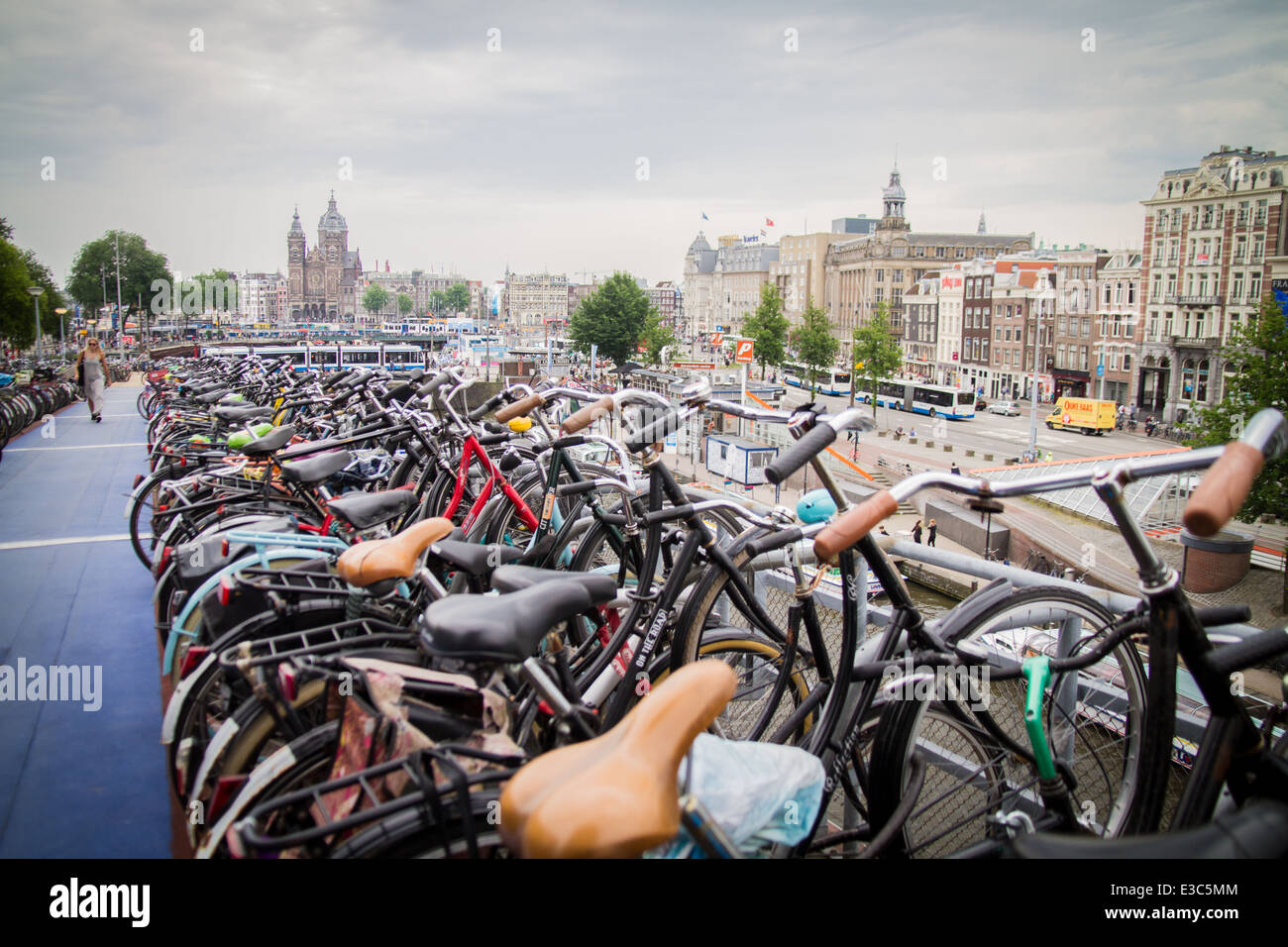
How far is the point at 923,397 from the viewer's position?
5519 cm

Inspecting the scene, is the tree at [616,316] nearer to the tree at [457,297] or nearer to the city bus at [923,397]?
the city bus at [923,397]

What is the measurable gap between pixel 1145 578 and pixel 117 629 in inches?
176

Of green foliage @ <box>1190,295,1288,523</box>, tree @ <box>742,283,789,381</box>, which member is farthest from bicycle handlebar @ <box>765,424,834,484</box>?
tree @ <box>742,283,789,381</box>

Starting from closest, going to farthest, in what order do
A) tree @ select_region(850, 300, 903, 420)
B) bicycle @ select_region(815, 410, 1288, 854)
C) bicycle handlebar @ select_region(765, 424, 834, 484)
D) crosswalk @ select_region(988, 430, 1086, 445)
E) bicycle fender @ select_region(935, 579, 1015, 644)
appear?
bicycle @ select_region(815, 410, 1288, 854) → bicycle handlebar @ select_region(765, 424, 834, 484) → bicycle fender @ select_region(935, 579, 1015, 644) → crosswalk @ select_region(988, 430, 1086, 445) → tree @ select_region(850, 300, 903, 420)

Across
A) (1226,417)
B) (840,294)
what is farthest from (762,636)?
(840,294)

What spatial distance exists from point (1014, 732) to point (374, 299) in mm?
169829

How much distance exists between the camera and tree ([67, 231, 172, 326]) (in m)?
59.0

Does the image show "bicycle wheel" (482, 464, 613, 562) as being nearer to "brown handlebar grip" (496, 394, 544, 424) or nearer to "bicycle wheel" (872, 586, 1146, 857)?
"brown handlebar grip" (496, 394, 544, 424)

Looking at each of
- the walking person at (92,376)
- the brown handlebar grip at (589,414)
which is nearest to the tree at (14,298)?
the walking person at (92,376)

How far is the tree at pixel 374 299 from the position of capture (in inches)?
6319

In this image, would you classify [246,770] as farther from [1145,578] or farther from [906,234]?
[906,234]

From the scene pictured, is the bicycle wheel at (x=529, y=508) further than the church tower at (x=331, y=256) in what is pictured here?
No

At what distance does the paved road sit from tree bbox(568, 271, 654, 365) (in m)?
22.1

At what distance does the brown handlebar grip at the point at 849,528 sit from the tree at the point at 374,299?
170068mm
